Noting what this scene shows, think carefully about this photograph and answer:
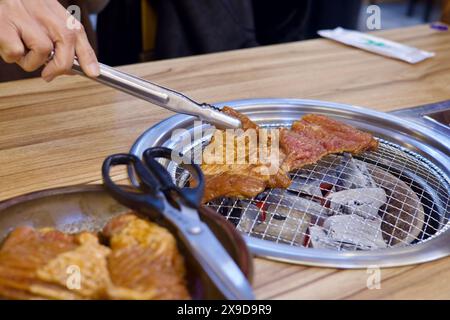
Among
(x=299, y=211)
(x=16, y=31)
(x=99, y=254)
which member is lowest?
(x=299, y=211)

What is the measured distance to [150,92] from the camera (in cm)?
126

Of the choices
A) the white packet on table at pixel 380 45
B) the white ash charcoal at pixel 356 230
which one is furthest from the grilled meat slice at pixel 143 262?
the white packet on table at pixel 380 45

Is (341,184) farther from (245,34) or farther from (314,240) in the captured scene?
(245,34)

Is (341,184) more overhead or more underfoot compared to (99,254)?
more underfoot

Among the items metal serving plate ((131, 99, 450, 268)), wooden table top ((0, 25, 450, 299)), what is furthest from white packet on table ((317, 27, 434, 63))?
metal serving plate ((131, 99, 450, 268))

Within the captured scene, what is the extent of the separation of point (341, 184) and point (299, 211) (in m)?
0.19

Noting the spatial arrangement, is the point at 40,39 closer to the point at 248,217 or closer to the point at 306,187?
the point at 248,217

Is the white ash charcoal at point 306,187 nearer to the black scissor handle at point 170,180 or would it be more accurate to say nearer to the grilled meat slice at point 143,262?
the black scissor handle at point 170,180

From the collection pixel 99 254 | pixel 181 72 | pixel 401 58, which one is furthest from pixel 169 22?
pixel 99 254

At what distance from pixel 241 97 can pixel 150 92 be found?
0.59 metres

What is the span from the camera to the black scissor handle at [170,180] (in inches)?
35.1

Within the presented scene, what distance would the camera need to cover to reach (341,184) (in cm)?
142

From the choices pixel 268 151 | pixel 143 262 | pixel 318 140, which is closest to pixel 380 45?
pixel 318 140

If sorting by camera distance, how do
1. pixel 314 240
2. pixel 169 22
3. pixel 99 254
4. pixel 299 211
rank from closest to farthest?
pixel 99 254 → pixel 314 240 → pixel 299 211 → pixel 169 22
